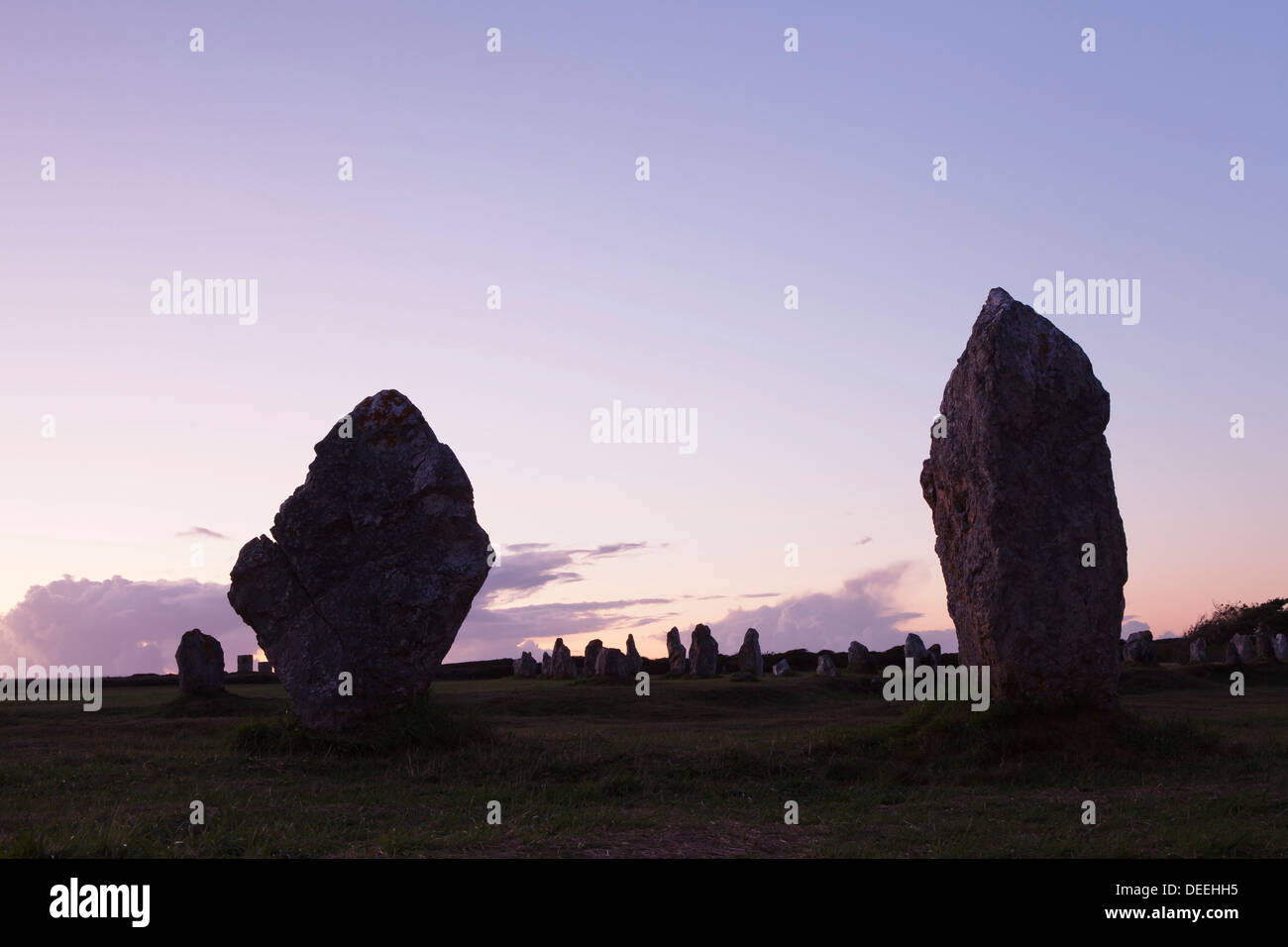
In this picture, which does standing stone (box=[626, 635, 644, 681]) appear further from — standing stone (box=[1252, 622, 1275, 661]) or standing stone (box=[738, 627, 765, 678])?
standing stone (box=[1252, 622, 1275, 661])

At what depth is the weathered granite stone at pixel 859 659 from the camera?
131ft

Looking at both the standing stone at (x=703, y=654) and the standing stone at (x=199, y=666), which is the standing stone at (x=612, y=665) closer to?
the standing stone at (x=703, y=654)

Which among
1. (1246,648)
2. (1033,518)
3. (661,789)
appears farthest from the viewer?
(1246,648)

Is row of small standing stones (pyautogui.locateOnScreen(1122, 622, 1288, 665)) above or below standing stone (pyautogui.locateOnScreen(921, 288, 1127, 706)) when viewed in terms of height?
below

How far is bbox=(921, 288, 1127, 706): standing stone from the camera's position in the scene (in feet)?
51.0

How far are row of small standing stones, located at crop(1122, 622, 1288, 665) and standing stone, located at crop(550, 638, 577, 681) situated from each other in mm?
21439

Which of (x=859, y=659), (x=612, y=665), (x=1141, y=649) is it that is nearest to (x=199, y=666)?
(x=612, y=665)

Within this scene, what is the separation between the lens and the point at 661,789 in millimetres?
12664

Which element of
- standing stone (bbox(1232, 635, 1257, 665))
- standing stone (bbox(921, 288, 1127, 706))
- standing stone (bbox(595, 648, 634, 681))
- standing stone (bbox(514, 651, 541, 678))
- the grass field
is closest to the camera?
the grass field

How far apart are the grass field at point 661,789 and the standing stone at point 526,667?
80.8ft

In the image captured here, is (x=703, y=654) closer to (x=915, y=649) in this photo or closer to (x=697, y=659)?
(x=697, y=659)

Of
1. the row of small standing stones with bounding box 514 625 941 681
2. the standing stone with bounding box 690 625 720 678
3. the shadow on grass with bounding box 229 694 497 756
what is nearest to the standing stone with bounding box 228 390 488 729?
the shadow on grass with bounding box 229 694 497 756

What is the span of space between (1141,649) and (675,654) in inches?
702
